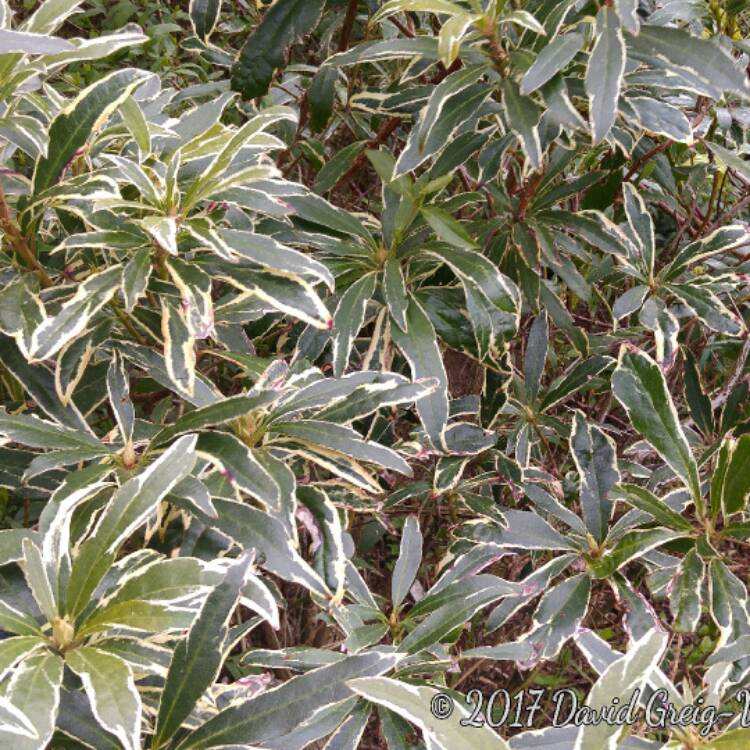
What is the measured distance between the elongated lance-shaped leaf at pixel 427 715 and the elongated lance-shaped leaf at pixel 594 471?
612 mm

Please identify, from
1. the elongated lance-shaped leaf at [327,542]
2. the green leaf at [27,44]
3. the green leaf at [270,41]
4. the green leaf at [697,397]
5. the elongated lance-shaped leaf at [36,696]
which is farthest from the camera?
the green leaf at [697,397]

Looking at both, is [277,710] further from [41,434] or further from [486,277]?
[486,277]

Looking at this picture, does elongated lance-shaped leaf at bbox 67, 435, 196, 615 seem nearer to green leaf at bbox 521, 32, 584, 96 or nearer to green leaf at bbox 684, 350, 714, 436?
green leaf at bbox 521, 32, 584, 96

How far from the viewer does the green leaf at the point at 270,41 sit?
1475mm

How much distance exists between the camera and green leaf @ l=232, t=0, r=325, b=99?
4.84 ft

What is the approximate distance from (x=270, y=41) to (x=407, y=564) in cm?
91

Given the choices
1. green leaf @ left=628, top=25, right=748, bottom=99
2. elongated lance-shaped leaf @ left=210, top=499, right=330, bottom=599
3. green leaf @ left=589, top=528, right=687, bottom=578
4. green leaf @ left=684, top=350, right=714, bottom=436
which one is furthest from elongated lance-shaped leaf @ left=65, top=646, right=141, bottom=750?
green leaf @ left=684, top=350, right=714, bottom=436

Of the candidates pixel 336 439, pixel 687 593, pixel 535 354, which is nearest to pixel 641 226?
pixel 535 354

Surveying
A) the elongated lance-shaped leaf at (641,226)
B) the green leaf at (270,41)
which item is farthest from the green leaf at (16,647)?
the elongated lance-shaped leaf at (641,226)

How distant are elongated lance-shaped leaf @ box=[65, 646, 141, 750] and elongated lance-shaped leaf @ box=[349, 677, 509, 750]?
20cm

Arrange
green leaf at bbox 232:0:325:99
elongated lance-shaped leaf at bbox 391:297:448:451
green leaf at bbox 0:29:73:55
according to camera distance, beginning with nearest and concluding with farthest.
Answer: green leaf at bbox 0:29:73:55 → elongated lance-shaped leaf at bbox 391:297:448:451 → green leaf at bbox 232:0:325:99

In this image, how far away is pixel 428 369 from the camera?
130 cm

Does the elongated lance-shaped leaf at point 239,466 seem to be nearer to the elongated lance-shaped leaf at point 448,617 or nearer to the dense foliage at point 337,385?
the dense foliage at point 337,385

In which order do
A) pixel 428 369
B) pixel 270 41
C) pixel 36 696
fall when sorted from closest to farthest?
1. pixel 36 696
2. pixel 428 369
3. pixel 270 41
